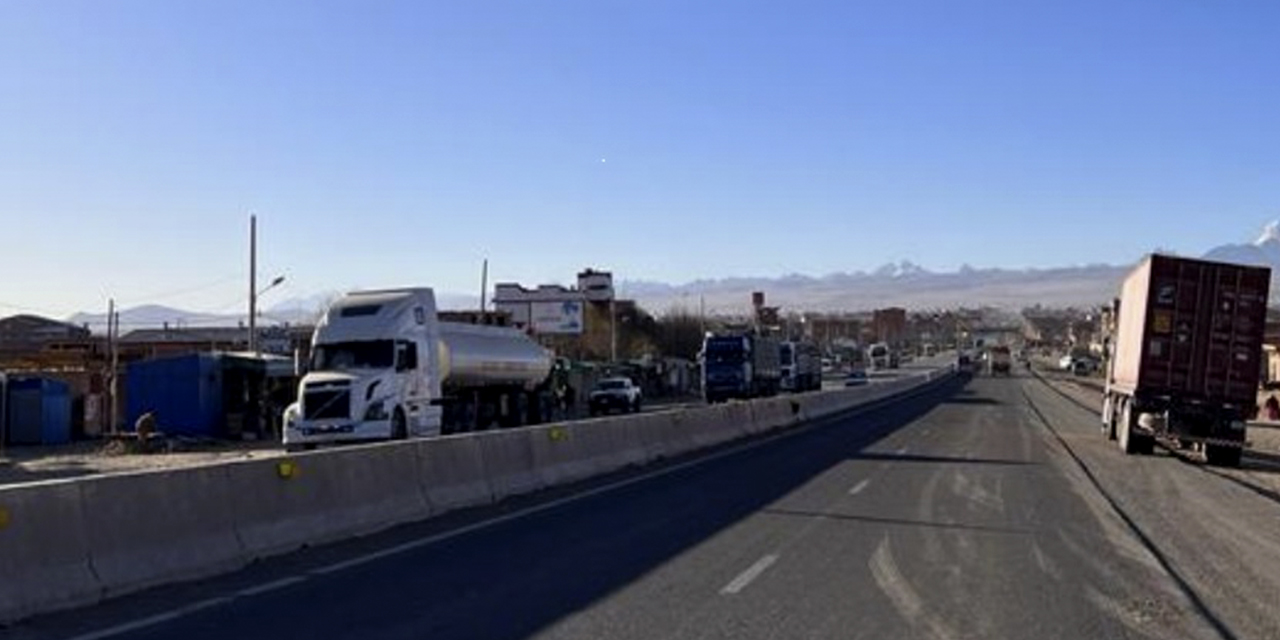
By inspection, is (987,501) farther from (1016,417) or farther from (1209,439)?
(1016,417)

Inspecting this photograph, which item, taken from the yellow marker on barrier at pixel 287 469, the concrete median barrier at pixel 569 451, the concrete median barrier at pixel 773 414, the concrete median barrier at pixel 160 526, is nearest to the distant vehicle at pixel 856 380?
the concrete median barrier at pixel 773 414

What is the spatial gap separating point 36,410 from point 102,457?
321 inches

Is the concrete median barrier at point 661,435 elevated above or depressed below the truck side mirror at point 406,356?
below

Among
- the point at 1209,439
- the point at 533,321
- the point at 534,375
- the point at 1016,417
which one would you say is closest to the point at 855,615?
the point at 1209,439

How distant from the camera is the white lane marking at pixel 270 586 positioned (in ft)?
40.4

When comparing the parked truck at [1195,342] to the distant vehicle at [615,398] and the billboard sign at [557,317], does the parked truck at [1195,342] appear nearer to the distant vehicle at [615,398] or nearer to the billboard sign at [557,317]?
the distant vehicle at [615,398]

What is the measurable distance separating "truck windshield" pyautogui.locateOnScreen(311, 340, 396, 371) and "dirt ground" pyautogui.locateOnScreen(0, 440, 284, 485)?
2.98 m

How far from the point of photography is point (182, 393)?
52.3 meters

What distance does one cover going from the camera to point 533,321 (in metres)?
112

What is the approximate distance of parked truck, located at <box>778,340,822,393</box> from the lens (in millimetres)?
A: 94750

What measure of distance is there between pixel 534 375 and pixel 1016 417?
18559 millimetres

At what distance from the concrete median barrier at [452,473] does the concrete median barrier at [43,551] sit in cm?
751

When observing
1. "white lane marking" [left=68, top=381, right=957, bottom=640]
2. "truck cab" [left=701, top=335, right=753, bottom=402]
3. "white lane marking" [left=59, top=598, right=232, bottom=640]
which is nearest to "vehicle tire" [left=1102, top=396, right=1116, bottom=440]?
"white lane marking" [left=68, top=381, right=957, bottom=640]

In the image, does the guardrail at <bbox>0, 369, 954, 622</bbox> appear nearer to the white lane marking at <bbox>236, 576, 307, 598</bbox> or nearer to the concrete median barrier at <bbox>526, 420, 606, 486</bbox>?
the concrete median barrier at <bbox>526, 420, 606, 486</bbox>
